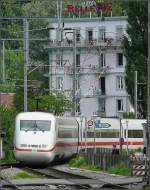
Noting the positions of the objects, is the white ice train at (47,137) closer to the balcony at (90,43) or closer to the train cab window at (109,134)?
the train cab window at (109,134)

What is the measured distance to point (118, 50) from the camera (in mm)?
106250

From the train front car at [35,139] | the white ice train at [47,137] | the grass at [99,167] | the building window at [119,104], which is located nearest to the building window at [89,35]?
the building window at [119,104]

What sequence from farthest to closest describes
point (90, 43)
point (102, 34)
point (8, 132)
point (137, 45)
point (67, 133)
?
point (102, 34), point (90, 43), point (137, 45), point (8, 132), point (67, 133)

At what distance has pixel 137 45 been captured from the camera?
67562mm

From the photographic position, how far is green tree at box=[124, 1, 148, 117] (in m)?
67.6

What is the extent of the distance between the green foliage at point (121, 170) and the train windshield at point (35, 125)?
666 cm

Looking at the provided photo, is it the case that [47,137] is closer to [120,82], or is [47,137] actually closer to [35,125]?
[35,125]

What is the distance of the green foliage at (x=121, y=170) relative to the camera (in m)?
41.0

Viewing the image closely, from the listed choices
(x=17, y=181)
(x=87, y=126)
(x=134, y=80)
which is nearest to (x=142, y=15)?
(x=134, y=80)

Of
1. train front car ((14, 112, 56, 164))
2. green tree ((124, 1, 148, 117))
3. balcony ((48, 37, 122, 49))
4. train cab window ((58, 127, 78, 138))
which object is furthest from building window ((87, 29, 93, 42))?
train front car ((14, 112, 56, 164))

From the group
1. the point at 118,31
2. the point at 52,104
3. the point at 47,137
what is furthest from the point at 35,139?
the point at 118,31

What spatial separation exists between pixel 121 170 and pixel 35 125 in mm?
8838

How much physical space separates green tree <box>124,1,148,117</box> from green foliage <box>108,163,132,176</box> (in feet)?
79.1

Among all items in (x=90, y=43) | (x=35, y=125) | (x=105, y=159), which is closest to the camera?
(x=105, y=159)
